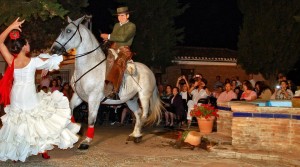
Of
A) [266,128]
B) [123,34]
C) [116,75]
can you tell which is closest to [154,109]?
[116,75]

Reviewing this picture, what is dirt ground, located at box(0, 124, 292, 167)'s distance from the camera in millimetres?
8328

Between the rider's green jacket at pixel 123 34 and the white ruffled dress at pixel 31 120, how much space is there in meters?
2.62

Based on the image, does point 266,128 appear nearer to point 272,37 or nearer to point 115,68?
point 115,68

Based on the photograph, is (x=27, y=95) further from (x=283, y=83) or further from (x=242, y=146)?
(x=283, y=83)

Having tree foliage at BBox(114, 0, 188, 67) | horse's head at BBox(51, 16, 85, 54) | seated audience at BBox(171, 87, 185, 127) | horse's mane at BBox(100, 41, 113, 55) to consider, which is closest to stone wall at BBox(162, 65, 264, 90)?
tree foliage at BBox(114, 0, 188, 67)

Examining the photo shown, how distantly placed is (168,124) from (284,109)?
6.89 meters

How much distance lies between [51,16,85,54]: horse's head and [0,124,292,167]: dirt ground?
2.20 meters

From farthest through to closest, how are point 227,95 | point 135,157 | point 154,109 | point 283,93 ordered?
point 227,95, point 283,93, point 154,109, point 135,157

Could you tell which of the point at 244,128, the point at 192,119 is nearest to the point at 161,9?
the point at 192,119

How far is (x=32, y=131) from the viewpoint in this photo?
25.2 feet

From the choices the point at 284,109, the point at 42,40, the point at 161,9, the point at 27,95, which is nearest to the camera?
the point at 27,95

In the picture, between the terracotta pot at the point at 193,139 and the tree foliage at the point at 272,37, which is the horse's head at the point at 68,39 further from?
the tree foliage at the point at 272,37

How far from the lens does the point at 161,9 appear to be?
27.7 meters

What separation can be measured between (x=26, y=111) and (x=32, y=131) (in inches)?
15.7
